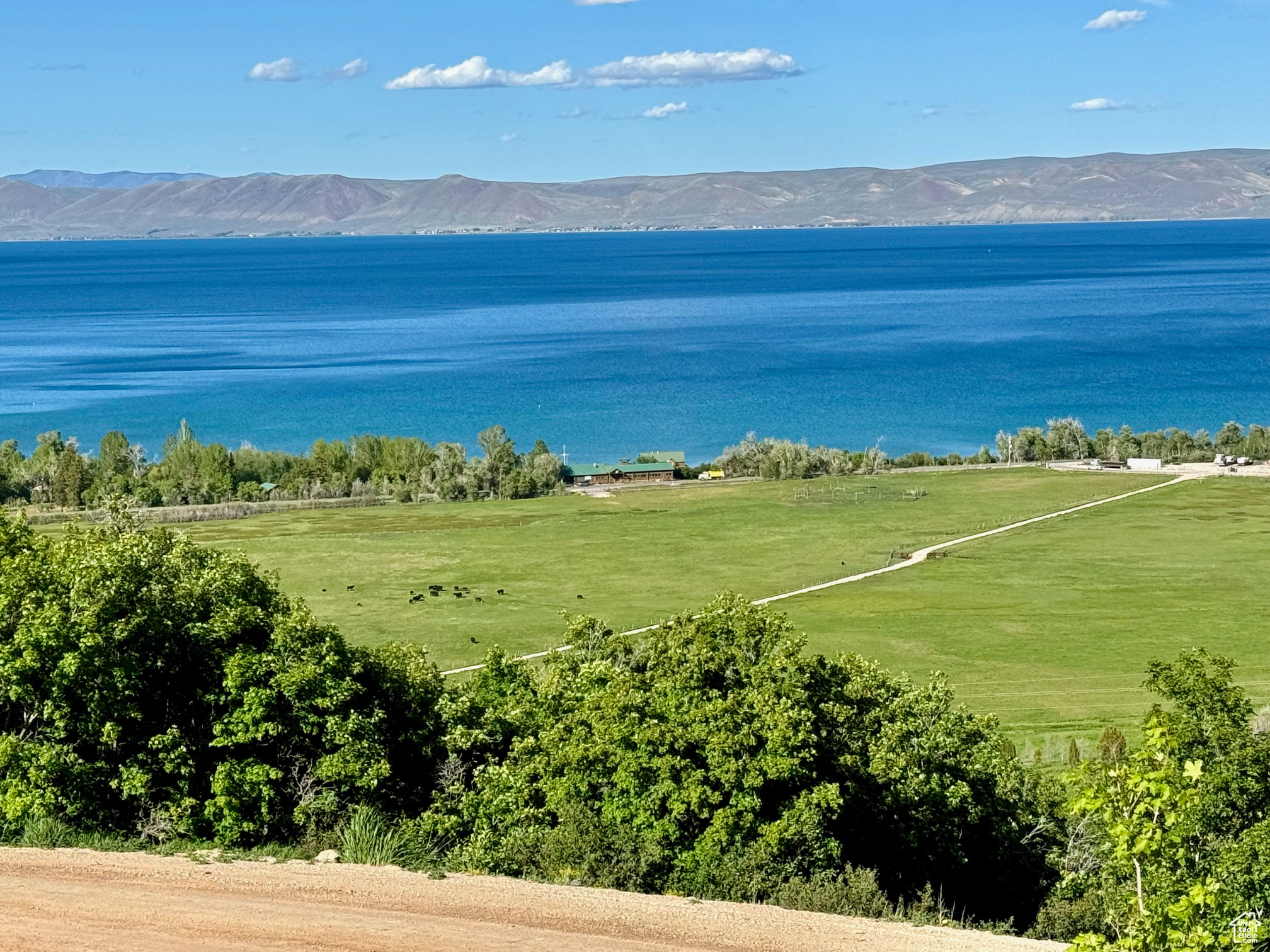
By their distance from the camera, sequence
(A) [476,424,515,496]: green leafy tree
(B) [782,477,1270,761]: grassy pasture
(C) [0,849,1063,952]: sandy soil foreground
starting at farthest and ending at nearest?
(A) [476,424,515,496]: green leafy tree < (B) [782,477,1270,761]: grassy pasture < (C) [0,849,1063,952]: sandy soil foreground

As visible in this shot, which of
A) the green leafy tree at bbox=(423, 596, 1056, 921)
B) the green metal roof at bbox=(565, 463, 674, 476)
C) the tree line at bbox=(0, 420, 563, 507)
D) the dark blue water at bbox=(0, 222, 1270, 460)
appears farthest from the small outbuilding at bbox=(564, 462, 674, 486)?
the green leafy tree at bbox=(423, 596, 1056, 921)

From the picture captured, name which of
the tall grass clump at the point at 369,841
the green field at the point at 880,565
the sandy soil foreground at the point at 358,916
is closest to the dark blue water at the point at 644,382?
the green field at the point at 880,565

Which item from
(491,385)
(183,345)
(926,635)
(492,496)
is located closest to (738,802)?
(926,635)

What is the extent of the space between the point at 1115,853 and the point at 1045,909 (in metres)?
11.5

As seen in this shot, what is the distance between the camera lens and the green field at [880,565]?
53250mm

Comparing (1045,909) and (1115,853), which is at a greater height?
(1115,853)

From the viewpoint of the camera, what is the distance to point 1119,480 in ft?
306

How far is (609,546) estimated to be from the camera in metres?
76.5

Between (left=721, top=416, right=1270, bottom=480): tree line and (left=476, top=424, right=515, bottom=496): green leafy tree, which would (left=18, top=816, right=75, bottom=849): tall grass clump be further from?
(left=721, top=416, right=1270, bottom=480): tree line

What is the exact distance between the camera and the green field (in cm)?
5325

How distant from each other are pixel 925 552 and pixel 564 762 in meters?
53.9

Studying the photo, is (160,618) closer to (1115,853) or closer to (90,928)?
(90,928)

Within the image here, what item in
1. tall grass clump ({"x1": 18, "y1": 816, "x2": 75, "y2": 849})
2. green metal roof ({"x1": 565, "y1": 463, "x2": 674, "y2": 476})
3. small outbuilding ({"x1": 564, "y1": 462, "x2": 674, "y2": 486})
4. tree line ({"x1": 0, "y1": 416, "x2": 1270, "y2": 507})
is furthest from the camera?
green metal roof ({"x1": 565, "y1": 463, "x2": 674, "y2": 476})

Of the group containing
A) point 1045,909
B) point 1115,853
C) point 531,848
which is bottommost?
point 1045,909
